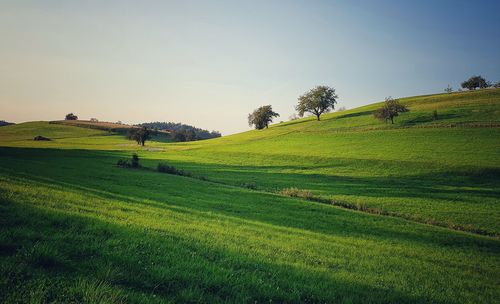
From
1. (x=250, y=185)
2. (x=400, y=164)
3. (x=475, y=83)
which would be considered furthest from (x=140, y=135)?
(x=475, y=83)

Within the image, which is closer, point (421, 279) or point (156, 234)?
point (156, 234)

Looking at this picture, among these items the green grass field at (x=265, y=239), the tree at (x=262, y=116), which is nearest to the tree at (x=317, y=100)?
the tree at (x=262, y=116)

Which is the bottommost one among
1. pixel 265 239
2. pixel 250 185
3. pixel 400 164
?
pixel 250 185

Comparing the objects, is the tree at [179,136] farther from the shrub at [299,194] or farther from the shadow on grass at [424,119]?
the shrub at [299,194]

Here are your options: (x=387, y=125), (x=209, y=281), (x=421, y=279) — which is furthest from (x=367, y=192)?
(x=387, y=125)

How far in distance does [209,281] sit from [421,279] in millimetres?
9246

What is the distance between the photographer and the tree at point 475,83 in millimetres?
113000

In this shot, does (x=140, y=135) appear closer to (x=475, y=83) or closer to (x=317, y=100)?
(x=317, y=100)

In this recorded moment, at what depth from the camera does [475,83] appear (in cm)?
11500

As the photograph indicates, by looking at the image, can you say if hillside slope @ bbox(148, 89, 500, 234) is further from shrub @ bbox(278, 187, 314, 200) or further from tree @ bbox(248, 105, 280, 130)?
tree @ bbox(248, 105, 280, 130)

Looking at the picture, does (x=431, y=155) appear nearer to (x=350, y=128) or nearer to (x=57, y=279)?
(x=350, y=128)

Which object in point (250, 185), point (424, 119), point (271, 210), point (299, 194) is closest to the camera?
point (271, 210)

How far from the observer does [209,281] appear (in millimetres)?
6246

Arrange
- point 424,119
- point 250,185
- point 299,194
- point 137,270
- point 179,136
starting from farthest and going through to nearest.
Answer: point 179,136 → point 424,119 → point 250,185 → point 299,194 → point 137,270
